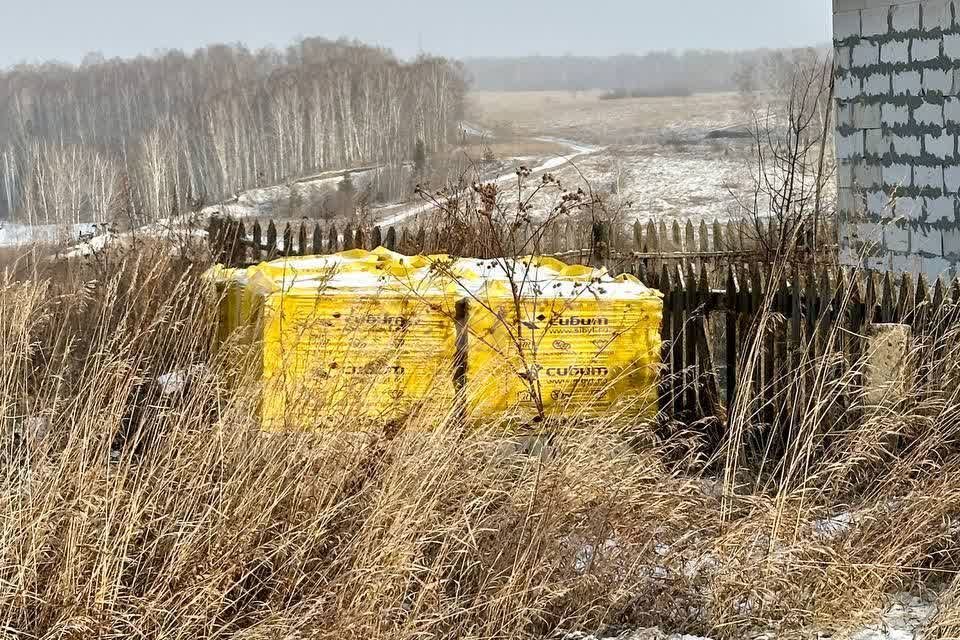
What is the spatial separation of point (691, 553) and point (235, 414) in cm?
162

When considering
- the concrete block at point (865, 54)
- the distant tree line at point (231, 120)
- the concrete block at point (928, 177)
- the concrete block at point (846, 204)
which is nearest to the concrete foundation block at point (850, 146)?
the concrete block at point (846, 204)

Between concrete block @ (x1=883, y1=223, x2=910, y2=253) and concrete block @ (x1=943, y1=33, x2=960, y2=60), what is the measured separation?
1.36 metres

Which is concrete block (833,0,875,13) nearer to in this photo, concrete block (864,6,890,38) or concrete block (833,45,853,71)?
concrete block (864,6,890,38)

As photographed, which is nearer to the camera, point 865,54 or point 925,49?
point 925,49

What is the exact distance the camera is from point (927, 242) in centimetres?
840

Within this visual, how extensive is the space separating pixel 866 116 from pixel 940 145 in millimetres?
1017

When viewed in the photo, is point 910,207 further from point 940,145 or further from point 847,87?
point 847,87

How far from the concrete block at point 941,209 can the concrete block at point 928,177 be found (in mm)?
96

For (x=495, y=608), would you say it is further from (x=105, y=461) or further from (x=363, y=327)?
(x=363, y=327)

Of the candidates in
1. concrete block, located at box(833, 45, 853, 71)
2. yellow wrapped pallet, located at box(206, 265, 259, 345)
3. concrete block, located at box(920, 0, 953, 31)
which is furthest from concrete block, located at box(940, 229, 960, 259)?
yellow wrapped pallet, located at box(206, 265, 259, 345)

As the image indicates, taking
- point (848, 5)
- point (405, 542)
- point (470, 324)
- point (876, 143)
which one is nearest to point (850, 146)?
point (876, 143)

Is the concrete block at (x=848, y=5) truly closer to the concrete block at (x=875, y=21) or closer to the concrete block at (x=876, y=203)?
the concrete block at (x=875, y=21)

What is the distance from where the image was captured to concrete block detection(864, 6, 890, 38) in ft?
28.6

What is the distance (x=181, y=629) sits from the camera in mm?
2965
